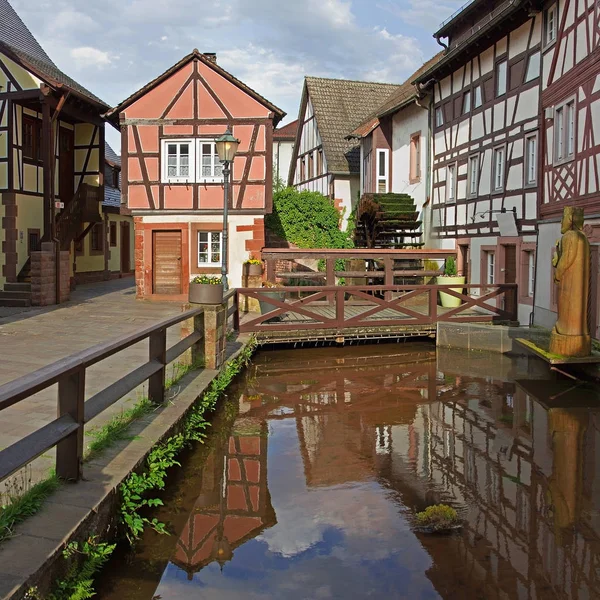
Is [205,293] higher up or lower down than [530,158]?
lower down

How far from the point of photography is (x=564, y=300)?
36.8 feet

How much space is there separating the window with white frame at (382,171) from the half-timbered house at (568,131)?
1107cm

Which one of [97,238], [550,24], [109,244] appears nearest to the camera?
[550,24]

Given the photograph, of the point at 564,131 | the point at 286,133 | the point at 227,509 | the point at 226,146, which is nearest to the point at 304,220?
the point at 226,146

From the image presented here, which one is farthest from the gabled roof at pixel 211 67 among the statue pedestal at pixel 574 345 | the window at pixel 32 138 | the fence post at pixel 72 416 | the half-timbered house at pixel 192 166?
the fence post at pixel 72 416

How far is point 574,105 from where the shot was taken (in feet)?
43.8

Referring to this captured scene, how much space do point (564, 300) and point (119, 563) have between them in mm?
8613

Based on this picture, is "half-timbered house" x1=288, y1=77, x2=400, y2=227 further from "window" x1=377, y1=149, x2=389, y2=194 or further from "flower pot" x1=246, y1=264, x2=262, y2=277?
"flower pot" x1=246, y1=264, x2=262, y2=277

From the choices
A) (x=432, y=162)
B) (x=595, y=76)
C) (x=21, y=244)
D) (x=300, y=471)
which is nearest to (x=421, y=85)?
(x=432, y=162)

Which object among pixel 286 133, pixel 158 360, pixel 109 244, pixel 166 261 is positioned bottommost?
pixel 158 360

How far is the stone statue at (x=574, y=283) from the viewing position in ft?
36.2

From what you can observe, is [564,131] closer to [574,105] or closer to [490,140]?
[574,105]

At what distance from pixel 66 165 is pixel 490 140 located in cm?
1265

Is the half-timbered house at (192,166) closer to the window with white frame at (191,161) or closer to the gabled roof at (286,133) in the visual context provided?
the window with white frame at (191,161)
